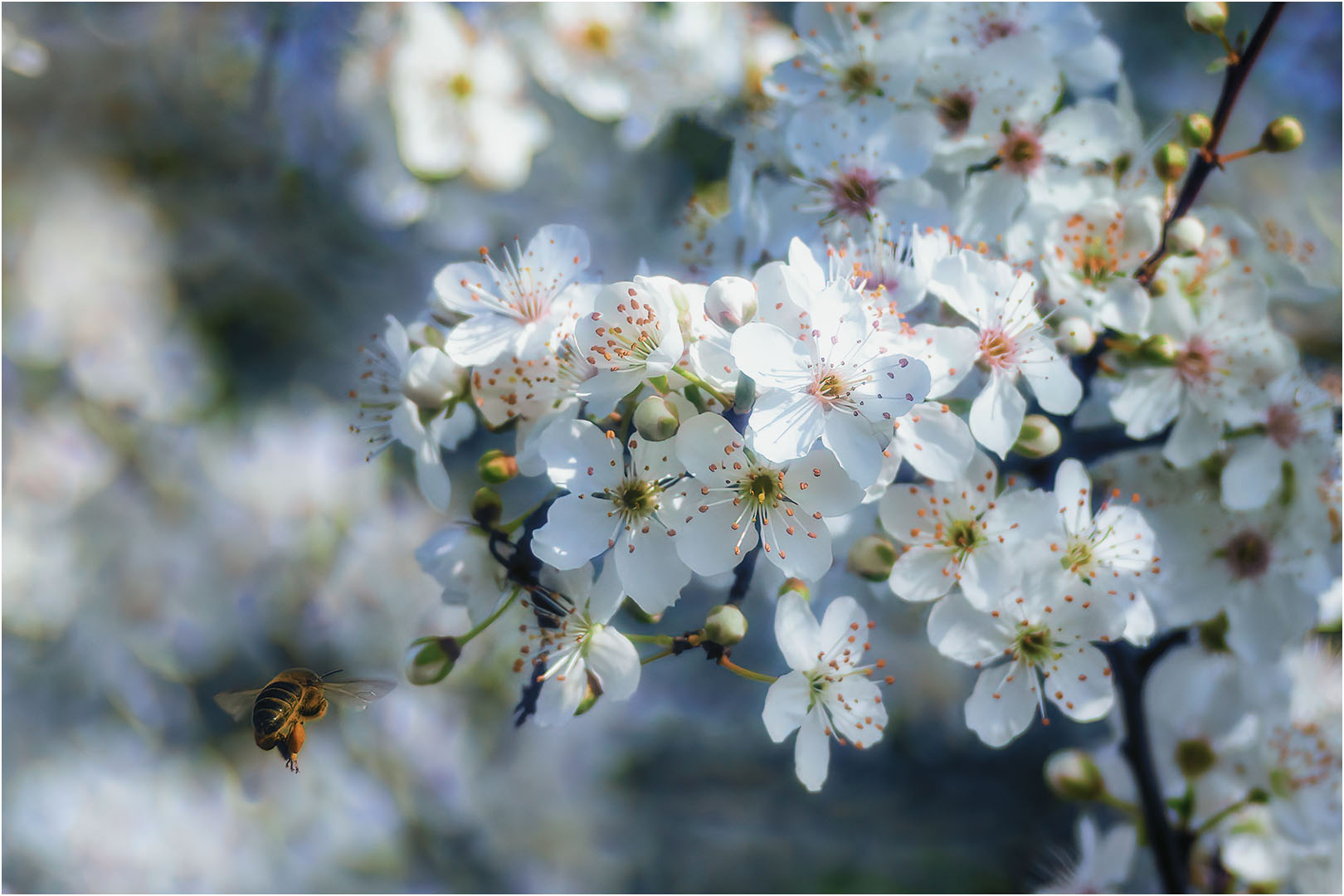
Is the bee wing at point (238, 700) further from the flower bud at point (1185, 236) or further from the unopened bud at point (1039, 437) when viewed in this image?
the flower bud at point (1185, 236)

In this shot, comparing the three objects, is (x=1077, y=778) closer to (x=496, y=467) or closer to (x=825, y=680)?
(x=825, y=680)

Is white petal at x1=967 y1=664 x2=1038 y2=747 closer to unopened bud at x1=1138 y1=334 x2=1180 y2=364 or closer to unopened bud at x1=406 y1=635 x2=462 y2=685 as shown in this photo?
unopened bud at x1=1138 y1=334 x2=1180 y2=364

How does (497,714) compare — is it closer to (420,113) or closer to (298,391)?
(298,391)

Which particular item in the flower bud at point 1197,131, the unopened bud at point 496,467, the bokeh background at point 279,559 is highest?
the flower bud at point 1197,131

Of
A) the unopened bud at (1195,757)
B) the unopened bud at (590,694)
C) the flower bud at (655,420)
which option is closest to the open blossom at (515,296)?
the flower bud at (655,420)

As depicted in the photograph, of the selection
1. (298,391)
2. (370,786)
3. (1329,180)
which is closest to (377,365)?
(298,391)

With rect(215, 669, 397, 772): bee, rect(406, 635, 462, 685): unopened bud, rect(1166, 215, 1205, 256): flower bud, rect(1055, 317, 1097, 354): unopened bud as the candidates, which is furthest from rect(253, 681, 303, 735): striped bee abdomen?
rect(1166, 215, 1205, 256): flower bud
